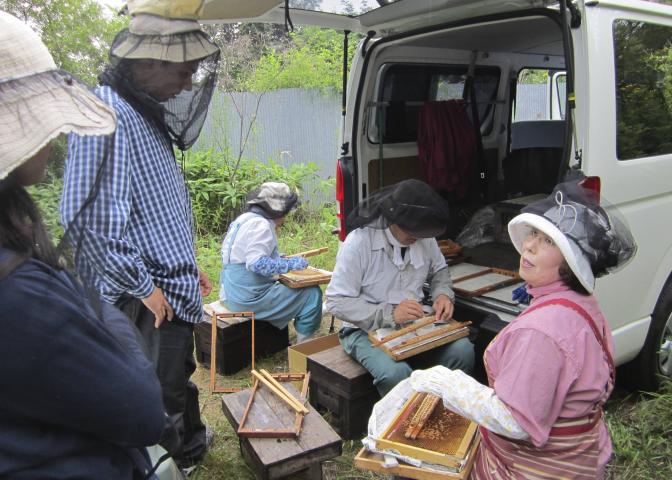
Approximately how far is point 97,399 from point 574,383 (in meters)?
1.32

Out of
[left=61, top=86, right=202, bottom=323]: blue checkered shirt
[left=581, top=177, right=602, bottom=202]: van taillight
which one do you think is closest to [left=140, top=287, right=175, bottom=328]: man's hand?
[left=61, top=86, right=202, bottom=323]: blue checkered shirt

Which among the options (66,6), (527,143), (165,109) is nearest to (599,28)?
(165,109)

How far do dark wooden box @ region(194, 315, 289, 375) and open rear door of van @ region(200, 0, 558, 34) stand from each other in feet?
6.84

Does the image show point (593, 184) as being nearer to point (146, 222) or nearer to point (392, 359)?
point (392, 359)

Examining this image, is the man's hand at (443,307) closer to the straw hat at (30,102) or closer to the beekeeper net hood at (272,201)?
the beekeeper net hood at (272,201)

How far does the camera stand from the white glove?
61.7 inches

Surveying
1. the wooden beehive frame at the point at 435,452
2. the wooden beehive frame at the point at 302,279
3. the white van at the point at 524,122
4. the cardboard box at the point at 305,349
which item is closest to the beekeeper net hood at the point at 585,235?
the wooden beehive frame at the point at 435,452

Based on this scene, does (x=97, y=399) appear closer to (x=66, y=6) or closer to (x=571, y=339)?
(x=571, y=339)

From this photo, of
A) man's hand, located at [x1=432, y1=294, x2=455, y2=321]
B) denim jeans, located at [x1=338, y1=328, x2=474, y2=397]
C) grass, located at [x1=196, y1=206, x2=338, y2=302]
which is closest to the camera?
denim jeans, located at [x1=338, y1=328, x2=474, y2=397]

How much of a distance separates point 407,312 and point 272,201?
1.43m

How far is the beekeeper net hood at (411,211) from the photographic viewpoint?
281cm

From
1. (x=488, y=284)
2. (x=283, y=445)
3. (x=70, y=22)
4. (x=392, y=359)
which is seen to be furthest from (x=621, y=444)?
(x=70, y=22)

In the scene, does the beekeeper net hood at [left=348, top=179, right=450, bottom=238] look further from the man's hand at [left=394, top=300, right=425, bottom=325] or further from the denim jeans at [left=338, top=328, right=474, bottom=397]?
the denim jeans at [left=338, top=328, right=474, bottom=397]

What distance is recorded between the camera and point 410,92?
4.23 meters
